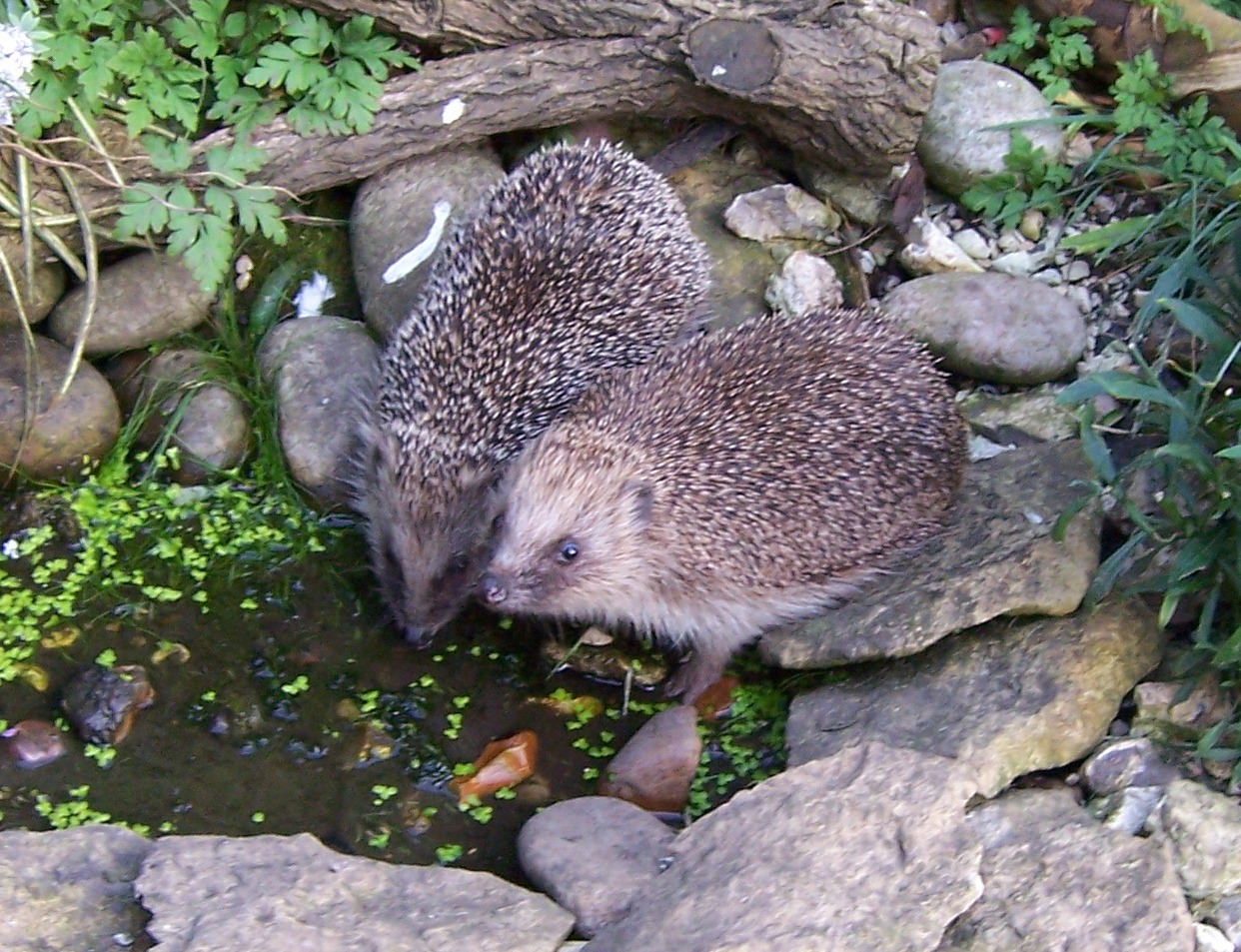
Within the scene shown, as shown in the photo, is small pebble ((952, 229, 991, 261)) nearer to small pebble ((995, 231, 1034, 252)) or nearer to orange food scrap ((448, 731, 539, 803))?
small pebble ((995, 231, 1034, 252))

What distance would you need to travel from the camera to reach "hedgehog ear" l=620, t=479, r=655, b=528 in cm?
433

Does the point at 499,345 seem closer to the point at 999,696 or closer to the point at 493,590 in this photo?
the point at 493,590

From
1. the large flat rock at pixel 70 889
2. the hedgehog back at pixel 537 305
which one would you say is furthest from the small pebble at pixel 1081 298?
the large flat rock at pixel 70 889

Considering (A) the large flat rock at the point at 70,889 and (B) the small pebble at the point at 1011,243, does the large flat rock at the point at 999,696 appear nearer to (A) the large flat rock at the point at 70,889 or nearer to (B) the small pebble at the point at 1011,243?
(A) the large flat rock at the point at 70,889

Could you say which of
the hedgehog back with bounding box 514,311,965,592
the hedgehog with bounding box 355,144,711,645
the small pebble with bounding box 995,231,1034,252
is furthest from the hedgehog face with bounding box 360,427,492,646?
the small pebble with bounding box 995,231,1034,252

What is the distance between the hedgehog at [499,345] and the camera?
4496mm

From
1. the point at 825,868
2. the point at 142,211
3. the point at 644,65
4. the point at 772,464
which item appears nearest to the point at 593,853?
the point at 825,868

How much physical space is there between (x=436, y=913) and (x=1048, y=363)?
3.18 meters

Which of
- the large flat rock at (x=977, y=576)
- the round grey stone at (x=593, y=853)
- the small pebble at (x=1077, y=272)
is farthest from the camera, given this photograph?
the small pebble at (x=1077, y=272)

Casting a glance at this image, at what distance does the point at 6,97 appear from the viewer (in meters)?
4.25

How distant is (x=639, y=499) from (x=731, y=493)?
30 centimetres

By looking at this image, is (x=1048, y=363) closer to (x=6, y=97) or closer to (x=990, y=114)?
(x=990, y=114)

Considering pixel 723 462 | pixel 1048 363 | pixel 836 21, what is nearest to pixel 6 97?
pixel 723 462

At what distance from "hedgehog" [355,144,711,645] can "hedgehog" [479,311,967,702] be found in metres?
0.23
